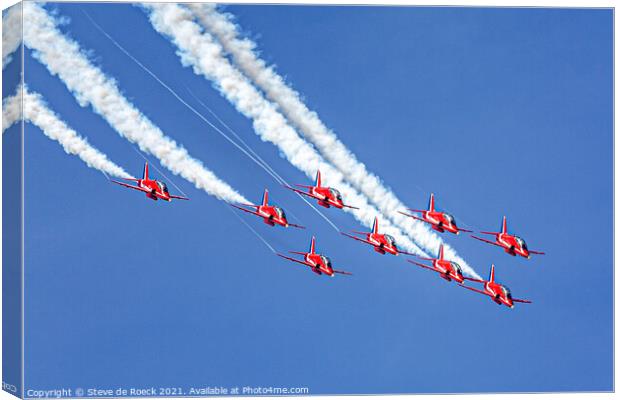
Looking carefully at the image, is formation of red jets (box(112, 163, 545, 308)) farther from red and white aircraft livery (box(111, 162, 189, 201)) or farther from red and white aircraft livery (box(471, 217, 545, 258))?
red and white aircraft livery (box(111, 162, 189, 201))

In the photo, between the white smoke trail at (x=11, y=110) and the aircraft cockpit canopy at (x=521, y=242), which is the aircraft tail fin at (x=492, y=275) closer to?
the aircraft cockpit canopy at (x=521, y=242)

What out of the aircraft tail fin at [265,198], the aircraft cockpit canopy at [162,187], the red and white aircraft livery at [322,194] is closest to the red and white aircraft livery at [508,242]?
the red and white aircraft livery at [322,194]

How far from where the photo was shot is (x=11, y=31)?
3519 centimetres

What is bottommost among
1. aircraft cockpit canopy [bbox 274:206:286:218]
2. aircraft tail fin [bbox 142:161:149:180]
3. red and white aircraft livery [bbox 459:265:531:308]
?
red and white aircraft livery [bbox 459:265:531:308]

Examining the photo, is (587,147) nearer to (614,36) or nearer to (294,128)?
(614,36)

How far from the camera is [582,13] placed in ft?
121

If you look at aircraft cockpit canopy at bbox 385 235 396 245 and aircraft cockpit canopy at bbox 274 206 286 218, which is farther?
aircraft cockpit canopy at bbox 385 235 396 245

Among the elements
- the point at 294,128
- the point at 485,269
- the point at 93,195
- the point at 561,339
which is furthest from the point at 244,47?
the point at 561,339

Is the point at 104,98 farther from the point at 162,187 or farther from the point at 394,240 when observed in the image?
the point at 394,240

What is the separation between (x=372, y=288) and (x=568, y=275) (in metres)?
4.38

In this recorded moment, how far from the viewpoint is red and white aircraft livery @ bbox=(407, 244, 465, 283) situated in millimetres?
36500

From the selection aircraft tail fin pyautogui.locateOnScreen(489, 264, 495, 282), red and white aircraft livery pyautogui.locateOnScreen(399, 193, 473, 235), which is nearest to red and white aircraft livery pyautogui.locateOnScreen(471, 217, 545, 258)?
aircraft tail fin pyautogui.locateOnScreen(489, 264, 495, 282)

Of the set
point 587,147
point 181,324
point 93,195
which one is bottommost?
point 181,324

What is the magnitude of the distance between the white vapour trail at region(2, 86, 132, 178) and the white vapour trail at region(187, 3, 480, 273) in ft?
11.5
